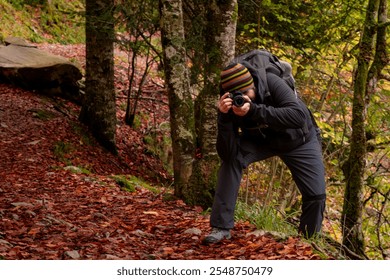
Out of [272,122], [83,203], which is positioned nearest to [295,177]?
[272,122]

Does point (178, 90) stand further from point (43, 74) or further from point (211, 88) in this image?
point (43, 74)

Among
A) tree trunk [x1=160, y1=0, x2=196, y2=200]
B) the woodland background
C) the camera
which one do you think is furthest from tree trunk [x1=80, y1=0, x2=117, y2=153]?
the camera

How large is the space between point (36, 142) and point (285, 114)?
21.1 ft

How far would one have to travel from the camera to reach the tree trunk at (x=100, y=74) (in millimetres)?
9953

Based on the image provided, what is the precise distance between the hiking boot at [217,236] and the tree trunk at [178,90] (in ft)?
5.70

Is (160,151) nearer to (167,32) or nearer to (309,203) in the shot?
(167,32)

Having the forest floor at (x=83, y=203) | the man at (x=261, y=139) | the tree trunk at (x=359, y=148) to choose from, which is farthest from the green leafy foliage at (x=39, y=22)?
the man at (x=261, y=139)

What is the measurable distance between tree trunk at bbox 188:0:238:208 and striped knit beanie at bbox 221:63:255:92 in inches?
59.5

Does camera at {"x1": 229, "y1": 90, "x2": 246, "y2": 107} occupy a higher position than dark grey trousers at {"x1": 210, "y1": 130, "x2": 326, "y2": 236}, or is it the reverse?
camera at {"x1": 229, "y1": 90, "x2": 246, "y2": 107}

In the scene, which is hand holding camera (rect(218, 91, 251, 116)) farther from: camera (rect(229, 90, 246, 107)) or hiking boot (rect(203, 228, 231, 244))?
hiking boot (rect(203, 228, 231, 244))

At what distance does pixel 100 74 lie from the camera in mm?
10289

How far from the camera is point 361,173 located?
6223mm

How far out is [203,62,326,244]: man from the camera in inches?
173

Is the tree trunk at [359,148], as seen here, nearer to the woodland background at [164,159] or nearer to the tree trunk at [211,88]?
the woodland background at [164,159]
